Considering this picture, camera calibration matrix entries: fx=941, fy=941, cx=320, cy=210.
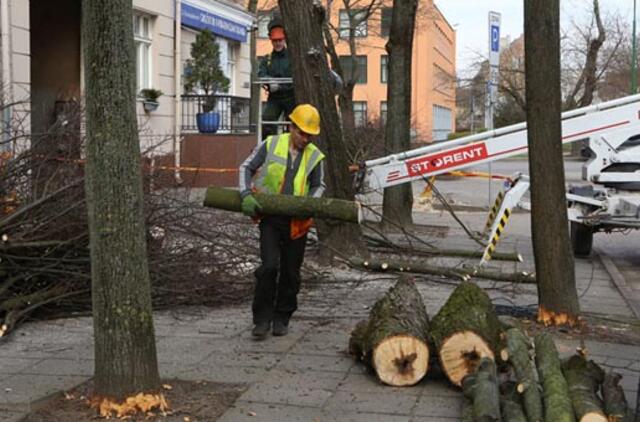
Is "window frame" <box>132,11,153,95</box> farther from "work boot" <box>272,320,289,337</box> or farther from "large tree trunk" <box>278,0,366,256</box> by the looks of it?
"work boot" <box>272,320,289,337</box>

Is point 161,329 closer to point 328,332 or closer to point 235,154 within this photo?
point 328,332

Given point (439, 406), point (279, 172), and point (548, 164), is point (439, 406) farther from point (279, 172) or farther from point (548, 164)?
point (548, 164)

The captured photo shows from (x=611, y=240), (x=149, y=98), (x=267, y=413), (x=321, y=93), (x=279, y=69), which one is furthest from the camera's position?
(x=149, y=98)

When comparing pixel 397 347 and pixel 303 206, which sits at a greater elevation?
pixel 303 206

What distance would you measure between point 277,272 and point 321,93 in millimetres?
3741

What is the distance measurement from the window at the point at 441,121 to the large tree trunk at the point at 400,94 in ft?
185

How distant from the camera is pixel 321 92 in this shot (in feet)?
34.0

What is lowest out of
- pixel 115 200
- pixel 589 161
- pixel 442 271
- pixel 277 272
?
pixel 442 271

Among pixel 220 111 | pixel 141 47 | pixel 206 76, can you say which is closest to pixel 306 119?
pixel 141 47

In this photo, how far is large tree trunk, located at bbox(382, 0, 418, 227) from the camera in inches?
584

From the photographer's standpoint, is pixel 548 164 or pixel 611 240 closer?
pixel 548 164

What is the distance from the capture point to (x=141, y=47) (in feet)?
61.4

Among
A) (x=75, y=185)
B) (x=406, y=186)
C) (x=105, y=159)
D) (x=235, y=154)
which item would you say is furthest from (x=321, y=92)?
(x=235, y=154)

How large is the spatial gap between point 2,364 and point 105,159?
2.06 m
